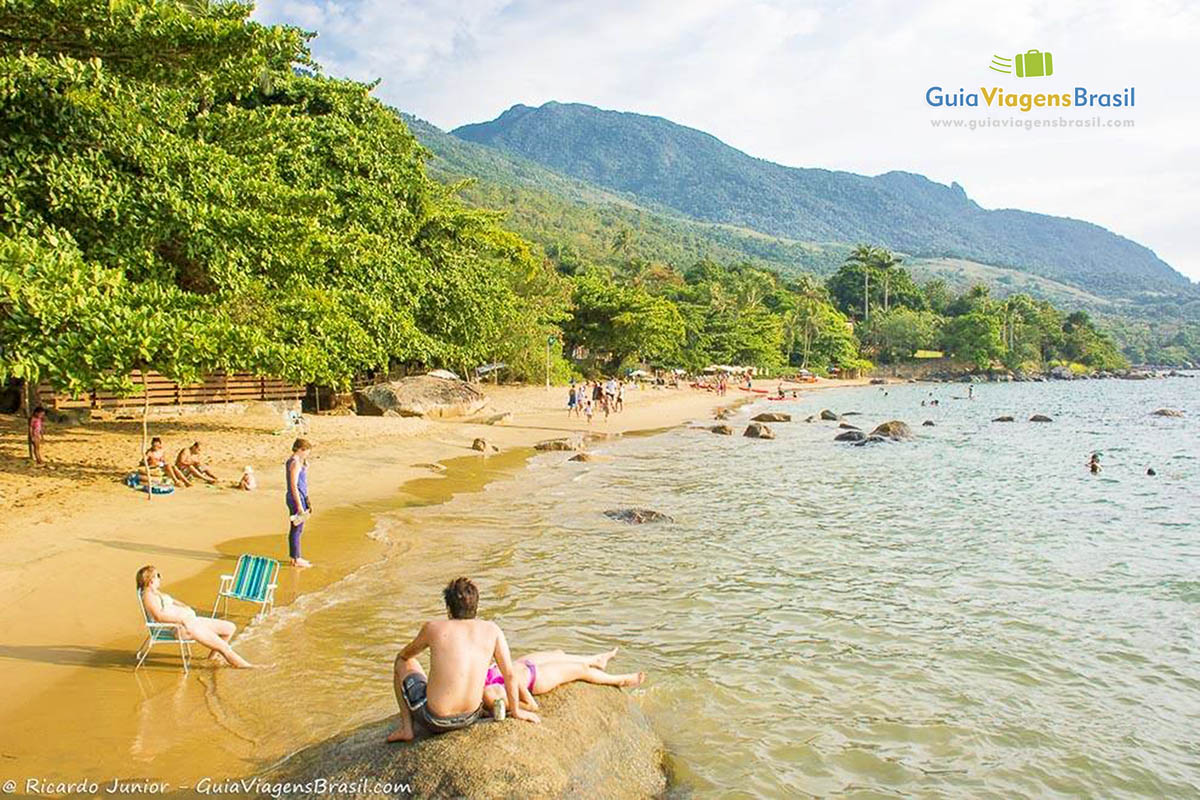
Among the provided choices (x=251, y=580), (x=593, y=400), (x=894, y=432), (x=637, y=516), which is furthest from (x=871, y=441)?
(x=251, y=580)

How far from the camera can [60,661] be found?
6.80 m

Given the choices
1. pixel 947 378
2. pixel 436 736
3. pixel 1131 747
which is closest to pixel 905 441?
pixel 1131 747

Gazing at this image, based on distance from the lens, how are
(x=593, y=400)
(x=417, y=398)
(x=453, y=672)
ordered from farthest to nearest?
(x=593, y=400)
(x=417, y=398)
(x=453, y=672)

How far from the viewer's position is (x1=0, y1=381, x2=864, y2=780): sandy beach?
560cm

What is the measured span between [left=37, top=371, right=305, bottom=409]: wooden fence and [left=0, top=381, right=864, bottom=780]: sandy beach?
1240mm

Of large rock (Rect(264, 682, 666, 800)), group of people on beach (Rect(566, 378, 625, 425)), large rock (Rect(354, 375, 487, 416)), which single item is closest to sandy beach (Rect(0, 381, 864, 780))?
large rock (Rect(264, 682, 666, 800))

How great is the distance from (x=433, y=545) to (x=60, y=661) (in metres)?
5.42

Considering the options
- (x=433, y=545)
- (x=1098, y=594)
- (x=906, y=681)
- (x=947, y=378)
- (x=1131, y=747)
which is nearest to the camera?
(x=1131, y=747)

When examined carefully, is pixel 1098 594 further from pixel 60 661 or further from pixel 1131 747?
pixel 60 661

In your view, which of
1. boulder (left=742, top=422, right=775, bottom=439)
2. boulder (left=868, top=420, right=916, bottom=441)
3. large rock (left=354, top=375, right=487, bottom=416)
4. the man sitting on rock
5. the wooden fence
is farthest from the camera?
boulder (left=868, top=420, right=916, bottom=441)

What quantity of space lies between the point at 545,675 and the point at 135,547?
738cm

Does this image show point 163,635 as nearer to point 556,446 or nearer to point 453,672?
point 453,672

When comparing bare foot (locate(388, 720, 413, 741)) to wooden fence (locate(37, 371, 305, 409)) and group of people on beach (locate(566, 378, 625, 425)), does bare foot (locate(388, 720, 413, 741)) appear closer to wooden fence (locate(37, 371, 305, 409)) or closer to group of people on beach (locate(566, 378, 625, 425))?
wooden fence (locate(37, 371, 305, 409))

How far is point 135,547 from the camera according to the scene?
10.1 meters
